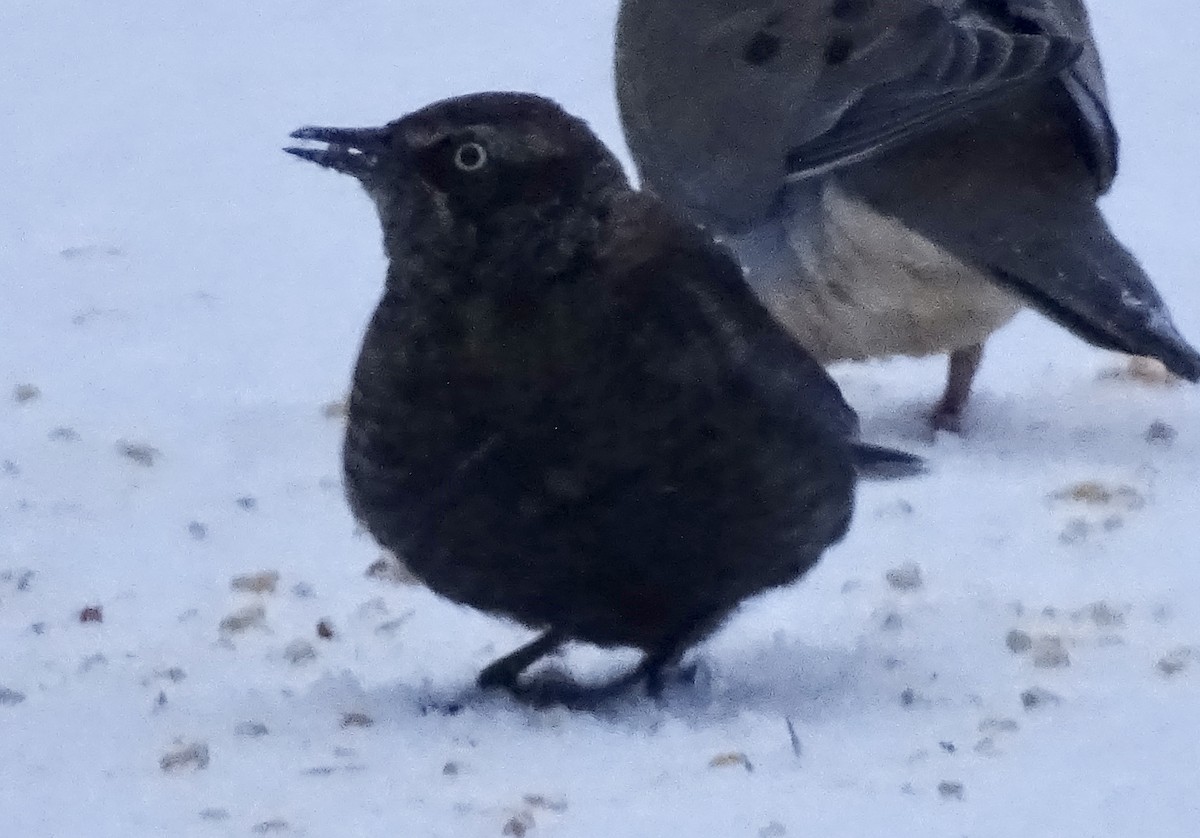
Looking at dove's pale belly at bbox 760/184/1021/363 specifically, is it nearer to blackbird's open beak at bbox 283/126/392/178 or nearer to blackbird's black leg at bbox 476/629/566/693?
blackbird's black leg at bbox 476/629/566/693

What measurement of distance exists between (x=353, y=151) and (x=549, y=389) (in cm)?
43

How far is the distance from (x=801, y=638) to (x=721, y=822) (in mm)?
817

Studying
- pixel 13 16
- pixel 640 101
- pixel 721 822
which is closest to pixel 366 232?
pixel 640 101

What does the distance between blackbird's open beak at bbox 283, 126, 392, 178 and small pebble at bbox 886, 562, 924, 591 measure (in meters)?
1.26

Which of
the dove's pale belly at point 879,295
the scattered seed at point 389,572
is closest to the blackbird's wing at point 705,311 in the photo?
the scattered seed at point 389,572

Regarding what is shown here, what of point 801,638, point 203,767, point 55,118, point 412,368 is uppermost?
point 412,368

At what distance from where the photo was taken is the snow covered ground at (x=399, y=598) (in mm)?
2975

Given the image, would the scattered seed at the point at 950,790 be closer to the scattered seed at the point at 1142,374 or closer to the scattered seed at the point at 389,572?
the scattered seed at the point at 389,572

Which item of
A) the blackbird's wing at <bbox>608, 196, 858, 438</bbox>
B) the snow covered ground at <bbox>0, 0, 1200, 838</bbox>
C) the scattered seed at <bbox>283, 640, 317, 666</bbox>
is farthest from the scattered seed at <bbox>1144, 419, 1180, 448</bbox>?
the scattered seed at <bbox>283, 640, 317, 666</bbox>

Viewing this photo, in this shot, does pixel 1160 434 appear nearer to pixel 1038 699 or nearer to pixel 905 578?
pixel 905 578

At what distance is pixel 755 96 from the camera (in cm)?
485

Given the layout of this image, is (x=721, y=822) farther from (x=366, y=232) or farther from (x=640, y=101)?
(x=366, y=232)

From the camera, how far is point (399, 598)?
383 cm

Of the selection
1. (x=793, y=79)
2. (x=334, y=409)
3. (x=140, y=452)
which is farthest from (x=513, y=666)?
(x=793, y=79)
